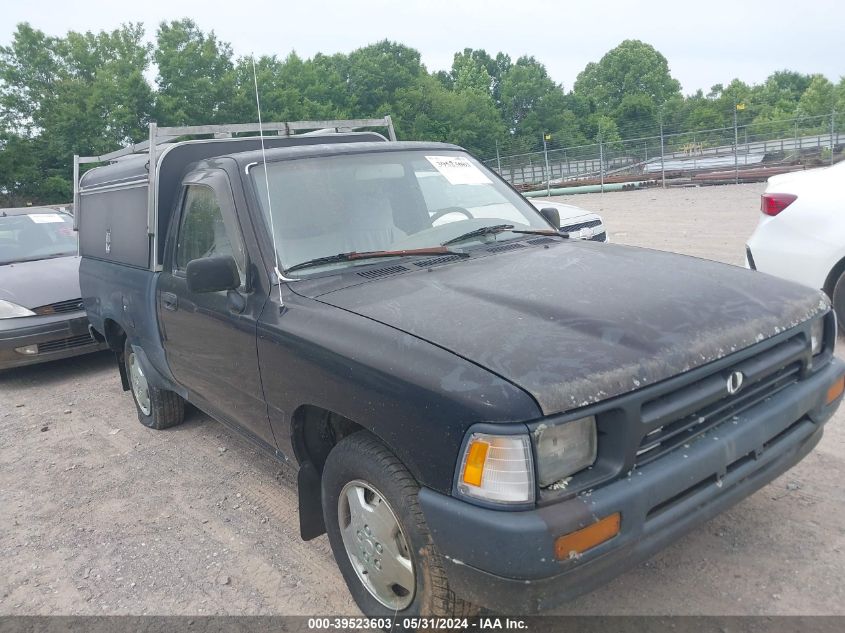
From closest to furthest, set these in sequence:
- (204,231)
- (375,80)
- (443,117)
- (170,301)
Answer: (204,231) → (170,301) → (375,80) → (443,117)

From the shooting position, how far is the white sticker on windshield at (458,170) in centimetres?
390

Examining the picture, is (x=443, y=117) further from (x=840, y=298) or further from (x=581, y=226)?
(x=840, y=298)

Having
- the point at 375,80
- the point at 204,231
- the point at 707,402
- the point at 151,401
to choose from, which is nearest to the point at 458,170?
the point at 204,231

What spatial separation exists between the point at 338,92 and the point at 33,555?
161 ft

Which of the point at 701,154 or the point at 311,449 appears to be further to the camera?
the point at 701,154

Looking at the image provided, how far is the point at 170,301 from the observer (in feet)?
12.7

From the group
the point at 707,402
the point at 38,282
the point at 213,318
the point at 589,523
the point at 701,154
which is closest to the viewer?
the point at 589,523

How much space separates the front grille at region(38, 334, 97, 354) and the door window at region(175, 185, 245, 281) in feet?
11.6

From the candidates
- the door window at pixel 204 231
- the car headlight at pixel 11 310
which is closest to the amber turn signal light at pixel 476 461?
the door window at pixel 204 231

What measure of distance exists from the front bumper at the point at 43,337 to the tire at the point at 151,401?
1.53 metres

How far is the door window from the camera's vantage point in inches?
130

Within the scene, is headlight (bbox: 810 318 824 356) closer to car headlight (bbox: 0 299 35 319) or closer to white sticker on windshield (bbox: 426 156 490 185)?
white sticker on windshield (bbox: 426 156 490 185)

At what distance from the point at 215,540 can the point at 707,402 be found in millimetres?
2498

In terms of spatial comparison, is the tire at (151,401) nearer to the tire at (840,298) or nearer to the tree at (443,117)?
the tire at (840,298)
